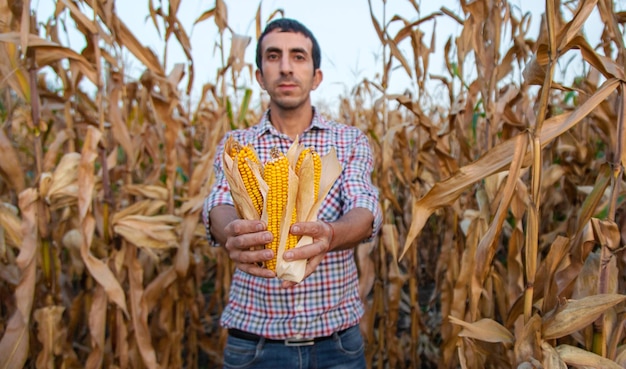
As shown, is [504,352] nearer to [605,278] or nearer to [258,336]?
[605,278]

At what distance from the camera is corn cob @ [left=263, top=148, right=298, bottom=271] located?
1.09 meters

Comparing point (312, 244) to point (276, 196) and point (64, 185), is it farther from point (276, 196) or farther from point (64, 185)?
point (64, 185)

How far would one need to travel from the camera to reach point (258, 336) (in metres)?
1.60

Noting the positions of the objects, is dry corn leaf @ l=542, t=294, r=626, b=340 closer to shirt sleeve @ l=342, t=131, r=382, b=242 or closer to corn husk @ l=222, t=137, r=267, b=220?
shirt sleeve @ l=342, t=131, r=382, b=242

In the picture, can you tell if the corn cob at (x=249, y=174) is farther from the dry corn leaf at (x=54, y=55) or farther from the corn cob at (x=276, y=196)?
the dry corn leaf at (x=54, y=55)

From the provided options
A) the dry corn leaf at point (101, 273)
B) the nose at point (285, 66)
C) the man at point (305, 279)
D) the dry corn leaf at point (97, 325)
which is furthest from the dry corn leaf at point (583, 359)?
the dry corn leaf at point (97, 325)

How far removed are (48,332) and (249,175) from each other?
1270 millimetres

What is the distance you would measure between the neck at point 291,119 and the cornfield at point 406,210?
0.48 m

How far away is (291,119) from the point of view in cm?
179

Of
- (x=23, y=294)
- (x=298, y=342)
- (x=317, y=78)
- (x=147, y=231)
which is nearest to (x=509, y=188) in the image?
(x=298, y=342)

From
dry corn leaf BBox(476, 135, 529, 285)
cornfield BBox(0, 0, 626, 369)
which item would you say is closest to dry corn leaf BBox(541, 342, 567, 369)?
cornfield BBox(0, 0, 626, 369)

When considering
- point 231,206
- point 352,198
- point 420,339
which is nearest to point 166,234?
point 231,206

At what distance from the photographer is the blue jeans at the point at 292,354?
1.58 meters

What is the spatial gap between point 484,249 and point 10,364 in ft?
5.59
